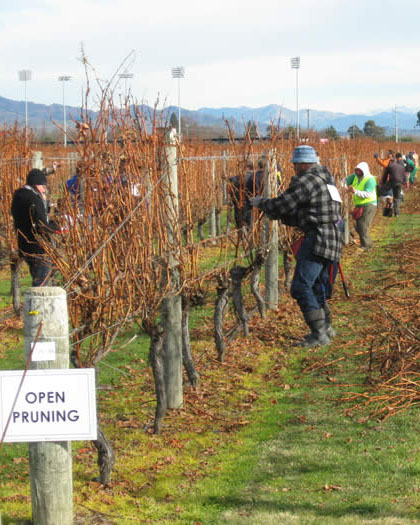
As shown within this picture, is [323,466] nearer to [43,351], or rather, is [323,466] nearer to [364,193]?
[43,351]

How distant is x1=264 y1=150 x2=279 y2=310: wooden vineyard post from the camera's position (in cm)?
947

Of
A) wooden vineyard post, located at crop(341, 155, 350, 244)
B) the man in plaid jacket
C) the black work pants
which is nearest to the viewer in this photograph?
the man in plaid jacket

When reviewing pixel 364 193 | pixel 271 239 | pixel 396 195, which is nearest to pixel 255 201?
pixel 271 239

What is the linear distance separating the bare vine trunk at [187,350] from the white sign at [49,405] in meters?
3.20

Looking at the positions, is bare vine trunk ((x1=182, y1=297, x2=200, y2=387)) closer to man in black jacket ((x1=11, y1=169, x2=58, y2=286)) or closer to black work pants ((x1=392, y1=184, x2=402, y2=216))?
man in black jacket ((x1=11, y1=169, x2=58, y2=286))

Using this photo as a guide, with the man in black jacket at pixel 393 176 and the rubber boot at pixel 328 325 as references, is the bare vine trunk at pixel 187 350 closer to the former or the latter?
the rubber boot at pixel 328 325

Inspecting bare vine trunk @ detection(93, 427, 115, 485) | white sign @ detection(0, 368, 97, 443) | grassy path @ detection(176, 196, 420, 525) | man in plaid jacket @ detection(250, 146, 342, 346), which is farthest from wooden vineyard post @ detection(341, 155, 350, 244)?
white sign @ detection(0, 368, 97, 443)

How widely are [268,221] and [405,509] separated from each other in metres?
5.31

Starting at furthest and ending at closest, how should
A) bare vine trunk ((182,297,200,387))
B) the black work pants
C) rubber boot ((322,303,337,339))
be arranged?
the black work pants
rubber boot ((322,303,337,339))
bare vine trunk ((182,297,200,387))

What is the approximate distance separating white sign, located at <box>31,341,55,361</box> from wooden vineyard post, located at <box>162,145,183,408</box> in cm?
256

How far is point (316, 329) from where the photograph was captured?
333 inches

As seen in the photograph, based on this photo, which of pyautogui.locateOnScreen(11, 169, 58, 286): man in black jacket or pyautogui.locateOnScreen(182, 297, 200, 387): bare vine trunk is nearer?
pyautogui.locateOnScreen(182, 297, 200, 387): bare vine trunk

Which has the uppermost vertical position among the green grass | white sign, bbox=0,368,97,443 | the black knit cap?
the black knit cap

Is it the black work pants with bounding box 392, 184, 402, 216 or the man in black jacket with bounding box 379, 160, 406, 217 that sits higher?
the man in black jacket with bounding box 379, 160, 406, 217
